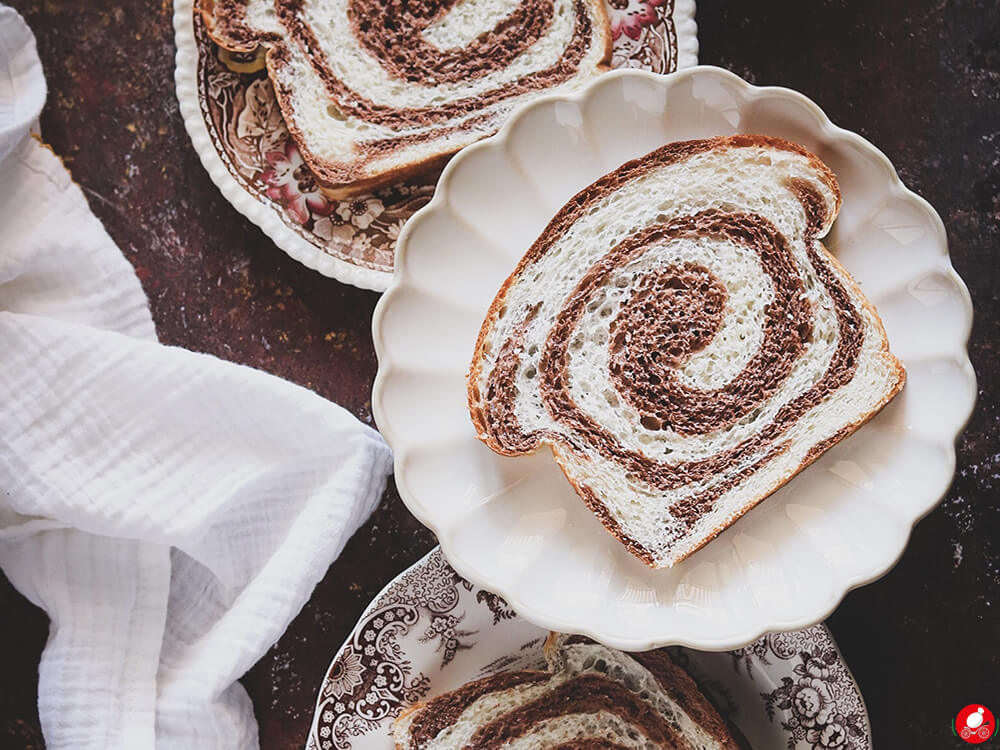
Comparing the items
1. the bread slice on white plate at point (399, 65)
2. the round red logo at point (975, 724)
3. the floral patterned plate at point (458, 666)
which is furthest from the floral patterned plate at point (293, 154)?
the round red logo at point (975, 724)

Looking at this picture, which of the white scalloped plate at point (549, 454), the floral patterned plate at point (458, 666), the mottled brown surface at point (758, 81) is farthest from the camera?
the mottled brown surface at point (758, 81)

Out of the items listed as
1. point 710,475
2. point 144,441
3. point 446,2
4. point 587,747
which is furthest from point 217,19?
point 587,747

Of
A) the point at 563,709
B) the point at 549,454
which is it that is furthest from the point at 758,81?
the point at 563,709

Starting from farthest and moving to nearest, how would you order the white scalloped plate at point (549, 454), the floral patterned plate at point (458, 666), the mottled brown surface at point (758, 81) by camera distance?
the mottled brown surface at point (758, 81), the floral patterned plate at point (458, 666), the white scalloped plate at point (549, 454)

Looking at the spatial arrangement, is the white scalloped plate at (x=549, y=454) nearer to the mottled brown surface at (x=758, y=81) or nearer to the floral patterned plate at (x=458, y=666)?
the floral patterned plate at (x=458, y=666)

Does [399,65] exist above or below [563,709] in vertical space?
above

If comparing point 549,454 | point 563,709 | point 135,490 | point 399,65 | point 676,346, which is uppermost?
point 399,65

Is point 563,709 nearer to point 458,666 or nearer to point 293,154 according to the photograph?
point 458,666
